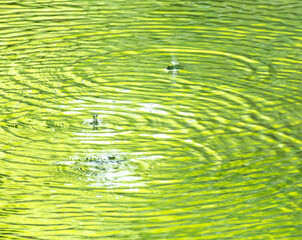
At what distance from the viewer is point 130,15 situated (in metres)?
6.06

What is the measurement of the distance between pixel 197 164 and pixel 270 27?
8.31 ft

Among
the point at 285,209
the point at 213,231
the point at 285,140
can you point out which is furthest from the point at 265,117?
the point at 213,231

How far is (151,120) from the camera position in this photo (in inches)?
162

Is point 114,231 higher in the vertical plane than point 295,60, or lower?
lower

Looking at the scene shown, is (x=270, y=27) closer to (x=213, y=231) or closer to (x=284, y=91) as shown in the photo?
(x=284, y=91)

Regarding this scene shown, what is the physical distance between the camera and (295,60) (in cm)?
501

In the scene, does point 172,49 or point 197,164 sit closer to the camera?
point 197,164

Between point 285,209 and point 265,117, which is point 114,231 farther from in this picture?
point 265,117

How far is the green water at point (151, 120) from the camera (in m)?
3.04

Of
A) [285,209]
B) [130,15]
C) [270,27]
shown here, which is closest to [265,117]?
[285,209]

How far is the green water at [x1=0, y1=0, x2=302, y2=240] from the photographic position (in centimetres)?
304

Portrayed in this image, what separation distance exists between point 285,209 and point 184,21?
3.12 m

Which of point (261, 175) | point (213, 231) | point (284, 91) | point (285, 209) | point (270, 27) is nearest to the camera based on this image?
point (213, 231)

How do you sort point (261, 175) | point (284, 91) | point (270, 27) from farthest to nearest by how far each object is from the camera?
1. point (270, 27)
2. point (284, 91)
3. point (261, 175)
